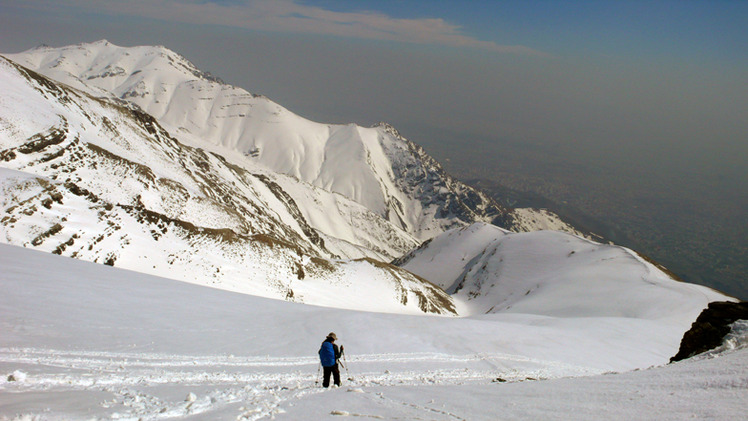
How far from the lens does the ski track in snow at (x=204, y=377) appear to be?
842cm

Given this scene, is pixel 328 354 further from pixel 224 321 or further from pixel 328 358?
pixel 224 321

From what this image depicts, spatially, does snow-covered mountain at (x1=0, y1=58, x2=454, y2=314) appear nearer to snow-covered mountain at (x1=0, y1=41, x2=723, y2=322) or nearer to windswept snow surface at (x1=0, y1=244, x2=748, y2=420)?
snow-covered mountain at (x1=0, y1=41, x2=723, y2=322)

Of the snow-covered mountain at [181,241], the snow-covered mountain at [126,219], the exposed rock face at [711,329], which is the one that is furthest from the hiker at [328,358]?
the snow-covered mountain at [126,219]

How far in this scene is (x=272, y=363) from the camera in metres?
14.9

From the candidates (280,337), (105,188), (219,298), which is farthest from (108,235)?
(280,337)

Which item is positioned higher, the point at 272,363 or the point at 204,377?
the point at 204,377

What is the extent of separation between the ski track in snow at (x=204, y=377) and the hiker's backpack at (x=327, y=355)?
78cm

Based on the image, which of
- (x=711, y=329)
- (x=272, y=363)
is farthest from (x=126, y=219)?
(x=711, y=329)

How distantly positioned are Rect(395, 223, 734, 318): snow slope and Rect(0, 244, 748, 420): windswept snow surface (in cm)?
2332

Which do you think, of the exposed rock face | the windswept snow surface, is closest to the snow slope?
the exposed rock face

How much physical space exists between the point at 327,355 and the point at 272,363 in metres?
3.81

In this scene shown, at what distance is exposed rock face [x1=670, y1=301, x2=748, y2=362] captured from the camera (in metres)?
14.6

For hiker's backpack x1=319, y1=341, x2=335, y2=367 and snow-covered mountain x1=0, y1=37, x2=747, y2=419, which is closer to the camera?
snow-covered mountain x1=0, y1=37, x2=747, y2=419

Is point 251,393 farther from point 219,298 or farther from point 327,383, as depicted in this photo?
point 219,298
